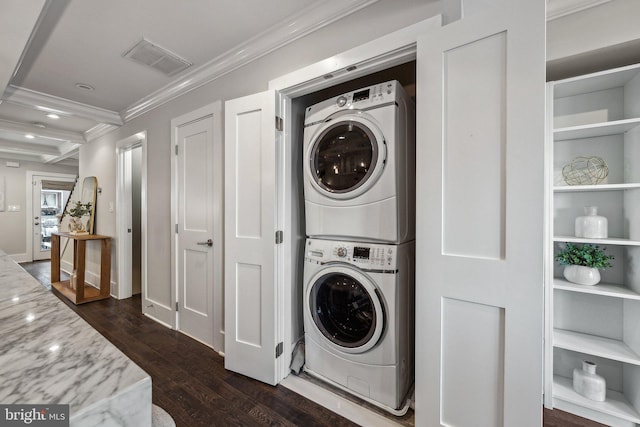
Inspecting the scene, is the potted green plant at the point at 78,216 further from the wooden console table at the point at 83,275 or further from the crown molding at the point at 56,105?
the crown molding at the point at 56,105

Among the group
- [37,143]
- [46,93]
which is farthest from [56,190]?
[46,93]

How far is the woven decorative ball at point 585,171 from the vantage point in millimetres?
1738

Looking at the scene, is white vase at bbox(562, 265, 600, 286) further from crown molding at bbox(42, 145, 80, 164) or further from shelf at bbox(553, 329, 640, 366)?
crown molding at bbox(42, 145, 80, 164)

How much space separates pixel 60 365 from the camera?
1.46ft

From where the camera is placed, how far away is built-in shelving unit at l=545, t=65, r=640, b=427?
5.14 ft

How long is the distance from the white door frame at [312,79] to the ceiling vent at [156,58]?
1035 millimetres

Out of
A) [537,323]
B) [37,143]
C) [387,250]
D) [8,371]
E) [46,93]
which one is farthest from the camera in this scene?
[37,143]

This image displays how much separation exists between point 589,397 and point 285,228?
7.05 feet

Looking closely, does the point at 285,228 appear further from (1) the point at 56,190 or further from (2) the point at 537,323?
(1) the point at 56,190

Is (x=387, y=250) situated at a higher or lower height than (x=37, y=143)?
lower

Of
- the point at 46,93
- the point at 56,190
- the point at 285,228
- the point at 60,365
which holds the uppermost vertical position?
the point at 46,93

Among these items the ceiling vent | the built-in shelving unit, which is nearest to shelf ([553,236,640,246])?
the built-in shelving unit

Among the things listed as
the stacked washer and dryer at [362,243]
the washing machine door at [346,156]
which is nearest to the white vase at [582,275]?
the stacked washer and dryer at [362,243]

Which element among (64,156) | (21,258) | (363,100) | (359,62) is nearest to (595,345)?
(363,100)
